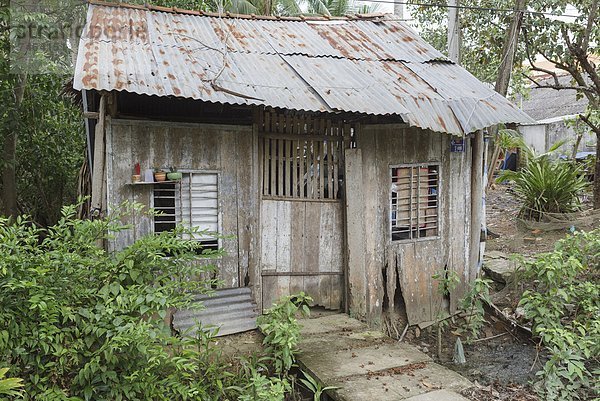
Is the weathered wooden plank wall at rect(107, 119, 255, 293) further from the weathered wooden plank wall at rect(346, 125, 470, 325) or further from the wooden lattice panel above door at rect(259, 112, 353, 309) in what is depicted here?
the weathered wooden plank wall at rect(346, 125, 470, 325)

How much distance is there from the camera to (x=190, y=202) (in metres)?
5.81

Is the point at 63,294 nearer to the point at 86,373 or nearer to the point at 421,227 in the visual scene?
the point at 86,373

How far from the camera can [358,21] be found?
8328mm

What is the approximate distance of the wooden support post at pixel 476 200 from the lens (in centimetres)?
735

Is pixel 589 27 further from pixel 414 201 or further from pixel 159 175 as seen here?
pixel 159 175

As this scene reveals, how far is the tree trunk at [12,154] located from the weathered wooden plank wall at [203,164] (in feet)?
15.9

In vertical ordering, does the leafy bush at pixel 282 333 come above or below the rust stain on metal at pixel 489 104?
below

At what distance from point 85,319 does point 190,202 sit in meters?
1.96

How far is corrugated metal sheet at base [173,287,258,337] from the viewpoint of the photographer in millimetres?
5676

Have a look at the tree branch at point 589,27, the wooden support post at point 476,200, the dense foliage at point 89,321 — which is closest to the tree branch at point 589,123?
the tree branch at point 589,27

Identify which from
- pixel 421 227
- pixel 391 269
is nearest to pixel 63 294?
pixel 391 269

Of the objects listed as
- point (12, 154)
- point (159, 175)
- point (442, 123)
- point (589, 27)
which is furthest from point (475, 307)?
point (12, 154)

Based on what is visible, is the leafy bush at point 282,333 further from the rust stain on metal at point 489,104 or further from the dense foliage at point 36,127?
the dense foliage at point 36,127

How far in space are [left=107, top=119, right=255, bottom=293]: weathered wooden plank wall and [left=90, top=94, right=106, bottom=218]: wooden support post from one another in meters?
0.08
